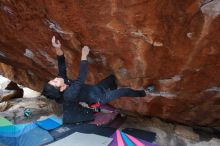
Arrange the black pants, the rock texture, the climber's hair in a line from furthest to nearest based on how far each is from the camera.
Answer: the black pants
the climber's hair
the rock texture

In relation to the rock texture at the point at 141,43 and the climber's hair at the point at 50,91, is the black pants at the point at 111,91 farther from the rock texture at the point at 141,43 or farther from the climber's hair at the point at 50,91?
the climber's hair at the point at 50,91

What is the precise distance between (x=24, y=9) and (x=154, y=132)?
3.74 meters

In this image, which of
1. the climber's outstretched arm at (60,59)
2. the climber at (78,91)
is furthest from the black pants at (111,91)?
the climber's outstretched arm at (60,59)

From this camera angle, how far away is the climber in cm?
498

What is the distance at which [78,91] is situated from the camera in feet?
16.6

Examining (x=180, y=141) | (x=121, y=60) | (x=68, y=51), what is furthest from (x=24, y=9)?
(x=180, y=141)

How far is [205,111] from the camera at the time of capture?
645 cm

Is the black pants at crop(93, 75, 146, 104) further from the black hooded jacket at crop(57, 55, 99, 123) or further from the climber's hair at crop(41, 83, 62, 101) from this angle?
the climber's hair at crop(41, 83, 62, 101)

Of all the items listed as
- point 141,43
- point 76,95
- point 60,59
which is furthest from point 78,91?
point 141,43

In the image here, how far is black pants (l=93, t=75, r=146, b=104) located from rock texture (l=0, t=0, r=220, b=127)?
177mm

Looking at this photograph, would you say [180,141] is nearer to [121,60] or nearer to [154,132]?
[154,132]

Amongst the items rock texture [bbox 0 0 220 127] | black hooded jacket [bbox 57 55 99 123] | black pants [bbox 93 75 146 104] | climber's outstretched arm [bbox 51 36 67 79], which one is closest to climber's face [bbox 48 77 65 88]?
black hooded jacket [bbox 57 55 99 123]

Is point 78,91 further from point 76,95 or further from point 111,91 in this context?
point 111,91

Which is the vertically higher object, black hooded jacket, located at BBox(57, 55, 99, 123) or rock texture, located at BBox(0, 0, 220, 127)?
rock texture, located at BBox(0, 0, 220, 127)
